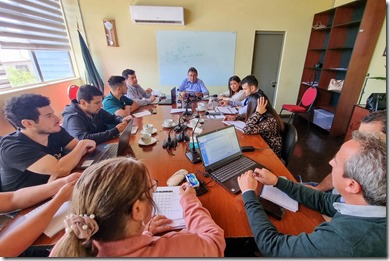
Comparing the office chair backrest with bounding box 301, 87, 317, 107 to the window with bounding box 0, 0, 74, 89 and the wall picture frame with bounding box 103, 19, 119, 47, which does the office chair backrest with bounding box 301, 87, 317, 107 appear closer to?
the wall picture frame with bounding box 103, 19, 119, 47

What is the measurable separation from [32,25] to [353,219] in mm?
4295

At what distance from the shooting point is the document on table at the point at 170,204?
81cm

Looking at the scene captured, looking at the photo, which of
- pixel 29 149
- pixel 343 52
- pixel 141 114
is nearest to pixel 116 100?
pixel 141 114

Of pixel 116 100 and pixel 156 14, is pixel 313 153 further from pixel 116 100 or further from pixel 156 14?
pixel 156 14

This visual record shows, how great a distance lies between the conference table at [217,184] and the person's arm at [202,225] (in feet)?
0.28

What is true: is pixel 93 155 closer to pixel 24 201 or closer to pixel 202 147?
pixel 24 201

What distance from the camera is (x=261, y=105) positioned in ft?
5.49

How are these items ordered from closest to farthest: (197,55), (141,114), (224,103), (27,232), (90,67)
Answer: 1. (27,232)
2. (141,114)
3. (224,103)
4. (90,67)
5. (197,55)

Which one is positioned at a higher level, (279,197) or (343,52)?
(343,52)

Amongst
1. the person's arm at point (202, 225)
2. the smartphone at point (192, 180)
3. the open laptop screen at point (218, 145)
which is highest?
the open laptop screen at point (218, 145)

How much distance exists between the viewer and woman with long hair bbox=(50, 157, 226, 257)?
1.66 ft

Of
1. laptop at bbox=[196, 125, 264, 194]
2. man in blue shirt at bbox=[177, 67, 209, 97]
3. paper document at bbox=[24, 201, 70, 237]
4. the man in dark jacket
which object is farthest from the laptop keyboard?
man in blue shirt at bbox=[177, 67, 209, 97]

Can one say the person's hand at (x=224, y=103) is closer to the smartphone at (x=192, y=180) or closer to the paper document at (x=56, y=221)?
the smartphone at (x=192, y=180)

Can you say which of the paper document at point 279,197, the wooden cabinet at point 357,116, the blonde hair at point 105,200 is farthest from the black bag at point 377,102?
the blonde hair at point 105,200
